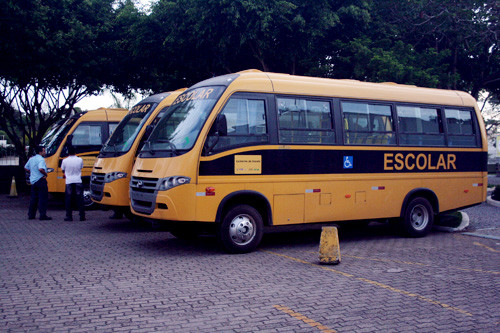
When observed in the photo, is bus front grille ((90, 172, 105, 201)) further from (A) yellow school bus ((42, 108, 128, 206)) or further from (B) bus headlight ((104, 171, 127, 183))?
(A) yellow school bus ((42, 108, 128, 206))

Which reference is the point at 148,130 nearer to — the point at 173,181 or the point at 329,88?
the point at 173,181

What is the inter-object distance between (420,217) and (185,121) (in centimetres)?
590

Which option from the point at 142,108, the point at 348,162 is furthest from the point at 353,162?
the point at 142,108

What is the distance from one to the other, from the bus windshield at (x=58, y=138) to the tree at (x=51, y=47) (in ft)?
13.2

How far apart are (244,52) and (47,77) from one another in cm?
857

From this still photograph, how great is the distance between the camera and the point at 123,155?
11820mm

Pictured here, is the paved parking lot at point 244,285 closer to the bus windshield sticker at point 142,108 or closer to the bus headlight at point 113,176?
the bus headlight at point 113,176

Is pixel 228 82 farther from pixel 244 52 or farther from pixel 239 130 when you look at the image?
pixel 244 52

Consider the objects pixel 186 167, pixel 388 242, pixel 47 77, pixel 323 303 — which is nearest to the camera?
pixel 323 303

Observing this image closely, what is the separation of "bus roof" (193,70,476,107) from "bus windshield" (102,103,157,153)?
2823 mm

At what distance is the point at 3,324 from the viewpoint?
530 centimetres

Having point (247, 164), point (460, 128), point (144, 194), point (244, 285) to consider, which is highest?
point (460, 128)

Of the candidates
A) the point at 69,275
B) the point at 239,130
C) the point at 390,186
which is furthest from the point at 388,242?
the point at 69,275

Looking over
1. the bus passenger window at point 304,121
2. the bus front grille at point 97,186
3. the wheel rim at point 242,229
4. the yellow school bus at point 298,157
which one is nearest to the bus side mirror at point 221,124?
the yellow school bus at point 298,157
